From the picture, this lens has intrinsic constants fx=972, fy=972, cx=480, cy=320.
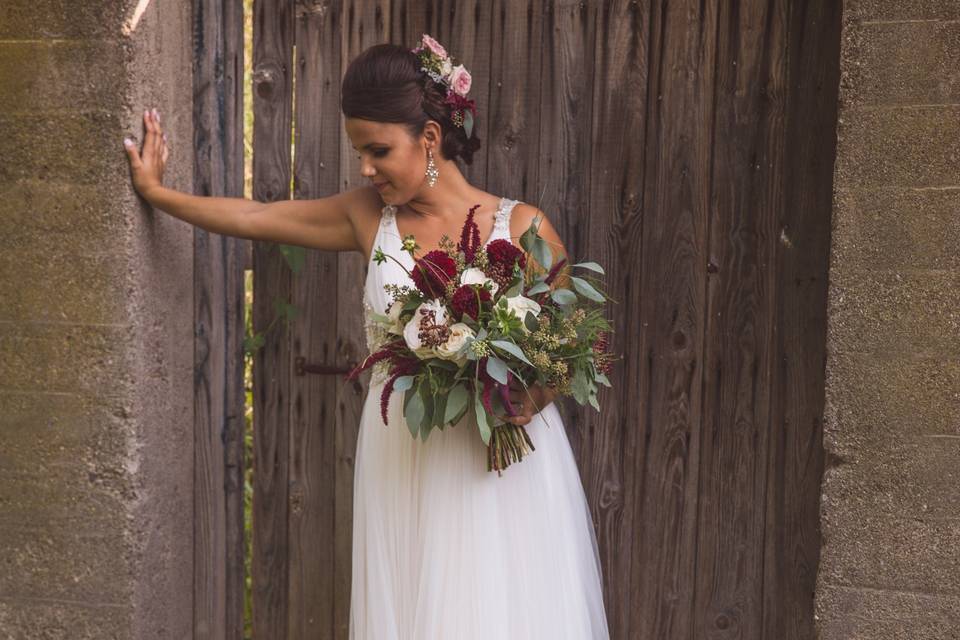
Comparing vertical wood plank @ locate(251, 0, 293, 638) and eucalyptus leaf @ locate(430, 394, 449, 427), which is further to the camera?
vertical wood plank @ locate(251, 0, 293, 638)

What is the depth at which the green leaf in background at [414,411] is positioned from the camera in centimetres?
247

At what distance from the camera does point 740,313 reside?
3.20 metres

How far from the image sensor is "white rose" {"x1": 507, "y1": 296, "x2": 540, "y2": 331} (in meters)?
2.42

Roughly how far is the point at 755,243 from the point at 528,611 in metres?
1.39

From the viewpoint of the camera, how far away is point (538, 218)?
281 centimetres

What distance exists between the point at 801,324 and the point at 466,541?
4.35 ft

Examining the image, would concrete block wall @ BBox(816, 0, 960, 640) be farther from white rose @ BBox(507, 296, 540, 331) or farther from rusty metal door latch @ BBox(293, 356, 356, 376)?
rusty metal door latch @ BBox(293, 356, 356, 376)

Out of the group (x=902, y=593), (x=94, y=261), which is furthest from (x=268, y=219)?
(x=902, y=593)

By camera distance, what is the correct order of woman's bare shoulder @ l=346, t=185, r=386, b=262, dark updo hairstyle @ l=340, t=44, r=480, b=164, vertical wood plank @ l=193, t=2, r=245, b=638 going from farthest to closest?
vertical wood plank @ l=193, t=2, r=245, b=638 < woman's bare shoulder @ l=346, t=185, r=386, b=262 < dark updo hairstyle @ l=340, t=44, r=480, b=164

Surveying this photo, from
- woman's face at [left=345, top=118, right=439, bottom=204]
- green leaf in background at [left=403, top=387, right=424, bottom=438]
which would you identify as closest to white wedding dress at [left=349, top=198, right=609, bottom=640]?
woman's face at [left=345, top=118, right=439, bottom=204]

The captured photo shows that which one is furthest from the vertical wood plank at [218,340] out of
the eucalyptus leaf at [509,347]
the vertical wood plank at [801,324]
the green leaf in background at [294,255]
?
the vertical wood plank at [801,324]

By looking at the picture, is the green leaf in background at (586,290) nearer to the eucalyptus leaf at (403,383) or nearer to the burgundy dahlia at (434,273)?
the burgundy dahlia at (434,273)

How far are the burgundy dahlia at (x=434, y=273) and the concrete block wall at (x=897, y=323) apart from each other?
40.8 inches

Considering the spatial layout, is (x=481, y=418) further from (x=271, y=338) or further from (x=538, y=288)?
(x=271, y=338)
